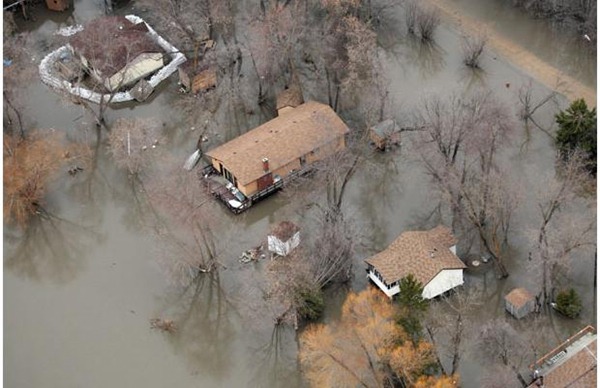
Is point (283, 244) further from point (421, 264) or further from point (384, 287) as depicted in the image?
point (421, 264)

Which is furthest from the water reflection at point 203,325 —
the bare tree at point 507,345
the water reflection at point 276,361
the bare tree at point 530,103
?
the bare tree at point 530,103

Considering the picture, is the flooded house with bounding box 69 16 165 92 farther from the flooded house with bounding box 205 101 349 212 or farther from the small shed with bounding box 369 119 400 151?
the small shed with bounding box 369 119 400 151

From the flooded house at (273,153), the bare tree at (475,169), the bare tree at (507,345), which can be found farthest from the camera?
the flooded house at (273,153)

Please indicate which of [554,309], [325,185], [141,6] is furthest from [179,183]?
[141,6]

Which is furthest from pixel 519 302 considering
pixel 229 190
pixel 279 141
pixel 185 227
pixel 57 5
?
pixel 57 5

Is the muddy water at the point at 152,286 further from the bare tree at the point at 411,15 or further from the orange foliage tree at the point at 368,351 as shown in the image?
the bare tree at the point at 411,15

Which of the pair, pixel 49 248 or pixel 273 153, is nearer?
pixel 49 248
